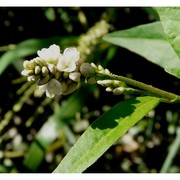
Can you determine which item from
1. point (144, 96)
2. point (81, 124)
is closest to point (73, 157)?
point (144, 96)

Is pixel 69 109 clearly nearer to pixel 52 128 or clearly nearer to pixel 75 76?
pixel 52 128

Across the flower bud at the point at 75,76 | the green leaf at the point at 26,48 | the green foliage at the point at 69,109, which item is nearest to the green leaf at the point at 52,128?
the green foliage at the point at 69,109

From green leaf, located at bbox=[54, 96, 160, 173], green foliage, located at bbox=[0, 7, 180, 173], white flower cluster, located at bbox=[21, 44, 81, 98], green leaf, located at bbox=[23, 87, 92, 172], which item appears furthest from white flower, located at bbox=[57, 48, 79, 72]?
green leaf, located at bbox=[23, 87, 92, 172]

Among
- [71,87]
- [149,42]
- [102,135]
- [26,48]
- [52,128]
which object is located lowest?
[52,128]

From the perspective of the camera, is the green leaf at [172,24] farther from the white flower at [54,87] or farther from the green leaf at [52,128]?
the green leaf at [52,128]

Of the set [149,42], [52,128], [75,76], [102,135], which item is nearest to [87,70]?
[75,76]

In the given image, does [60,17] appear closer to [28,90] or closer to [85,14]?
[85,14]

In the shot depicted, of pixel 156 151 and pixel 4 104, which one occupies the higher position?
pixel 4 104
